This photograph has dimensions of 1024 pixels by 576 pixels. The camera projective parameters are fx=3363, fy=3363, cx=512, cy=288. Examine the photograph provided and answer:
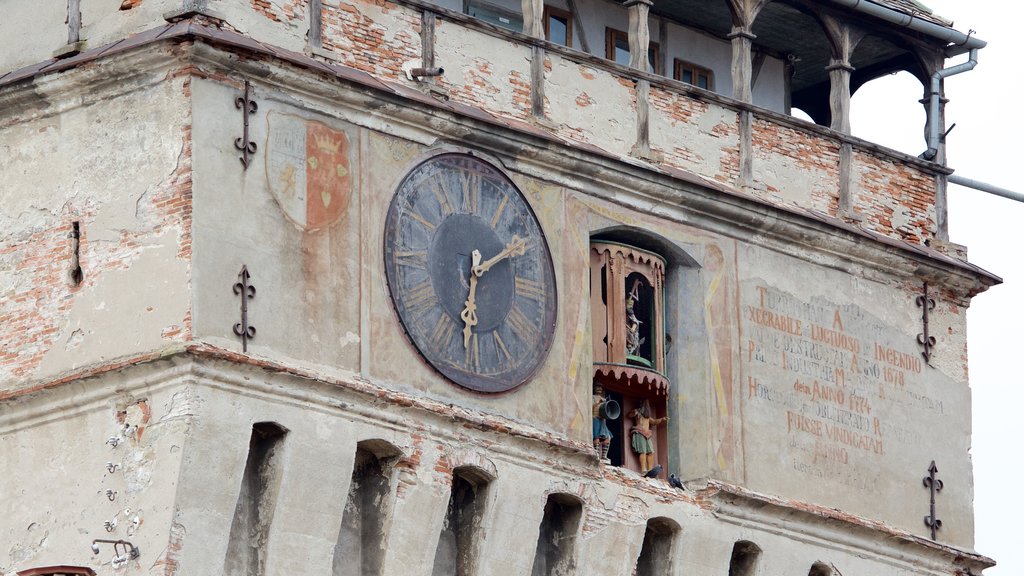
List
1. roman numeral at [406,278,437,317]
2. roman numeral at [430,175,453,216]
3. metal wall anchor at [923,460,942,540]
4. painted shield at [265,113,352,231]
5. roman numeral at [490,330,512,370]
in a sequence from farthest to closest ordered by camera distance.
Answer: metal wall anchor at [923,460,942,540] < roman numeral at [490,330,512,370] < roman numeral at [430,175,453,216] < roman numeral at [406,278,437,317] < painted shield at [265,113,352,231]

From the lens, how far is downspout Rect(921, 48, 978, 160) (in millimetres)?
33656

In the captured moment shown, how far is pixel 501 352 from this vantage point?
95.3 ft

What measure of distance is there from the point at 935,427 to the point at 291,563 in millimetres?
8365

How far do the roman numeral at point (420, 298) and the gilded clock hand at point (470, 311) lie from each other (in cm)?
34

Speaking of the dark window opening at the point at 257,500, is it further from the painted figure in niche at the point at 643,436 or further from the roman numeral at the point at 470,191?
the painted figure in niche at the point at 643,436

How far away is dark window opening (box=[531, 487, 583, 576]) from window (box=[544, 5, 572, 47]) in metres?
4.70

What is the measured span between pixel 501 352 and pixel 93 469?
13.1 feet

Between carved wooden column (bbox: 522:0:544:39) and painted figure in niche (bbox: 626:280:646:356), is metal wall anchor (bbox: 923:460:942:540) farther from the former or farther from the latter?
carved wooden column (bbox: 522:0:544:39)

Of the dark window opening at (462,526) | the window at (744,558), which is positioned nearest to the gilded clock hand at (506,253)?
the dark window opening at (462,526)

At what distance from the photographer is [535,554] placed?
29.2m

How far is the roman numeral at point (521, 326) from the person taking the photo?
96.0ft

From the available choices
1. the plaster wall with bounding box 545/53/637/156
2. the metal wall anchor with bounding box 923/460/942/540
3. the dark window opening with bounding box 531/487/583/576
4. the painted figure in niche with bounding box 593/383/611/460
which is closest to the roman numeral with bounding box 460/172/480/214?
the plaster wall with bounding box 545/53/637/156

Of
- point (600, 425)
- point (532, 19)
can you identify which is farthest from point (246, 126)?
point (600, 425)

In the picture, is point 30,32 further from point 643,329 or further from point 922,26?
point 922,26
